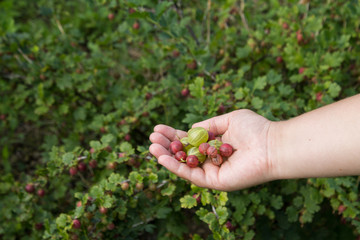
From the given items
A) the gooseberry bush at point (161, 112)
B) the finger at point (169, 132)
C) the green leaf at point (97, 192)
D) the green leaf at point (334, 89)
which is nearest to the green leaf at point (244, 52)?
the gooseberry bush at point (161, 112)

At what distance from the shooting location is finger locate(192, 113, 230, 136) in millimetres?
1894

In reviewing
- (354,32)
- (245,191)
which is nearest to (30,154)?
(245,191)

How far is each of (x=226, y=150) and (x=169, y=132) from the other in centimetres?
42

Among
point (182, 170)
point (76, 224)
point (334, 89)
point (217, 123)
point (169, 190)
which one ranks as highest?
point (334, 89)

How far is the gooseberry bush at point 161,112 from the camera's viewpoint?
195cm

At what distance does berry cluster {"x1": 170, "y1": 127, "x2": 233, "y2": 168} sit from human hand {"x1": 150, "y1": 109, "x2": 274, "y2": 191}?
4 cm

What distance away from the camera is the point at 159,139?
1.81m

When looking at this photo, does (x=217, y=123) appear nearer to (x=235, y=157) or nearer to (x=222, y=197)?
(x=235, y=157)

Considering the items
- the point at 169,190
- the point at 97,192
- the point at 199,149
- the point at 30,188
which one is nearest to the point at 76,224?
the point at 97,192

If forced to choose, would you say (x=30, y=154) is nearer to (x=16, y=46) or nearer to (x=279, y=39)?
(x=16, y=46)

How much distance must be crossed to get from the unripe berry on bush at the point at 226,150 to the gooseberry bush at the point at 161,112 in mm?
251

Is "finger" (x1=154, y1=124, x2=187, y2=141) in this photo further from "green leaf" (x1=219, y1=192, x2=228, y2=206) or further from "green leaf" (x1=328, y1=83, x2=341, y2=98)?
"green leaf" (x1=328, y1=83, x2=341, y2=98)

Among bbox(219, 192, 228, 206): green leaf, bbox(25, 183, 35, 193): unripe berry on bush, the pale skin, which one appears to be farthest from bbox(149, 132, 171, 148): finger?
bbox(25, 183, 35, 193): unripe berry on bush

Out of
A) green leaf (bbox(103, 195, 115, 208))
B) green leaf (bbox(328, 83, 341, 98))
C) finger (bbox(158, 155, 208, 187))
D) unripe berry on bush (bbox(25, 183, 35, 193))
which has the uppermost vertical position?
green leaf (bbox(328, 83, 341, 98))
